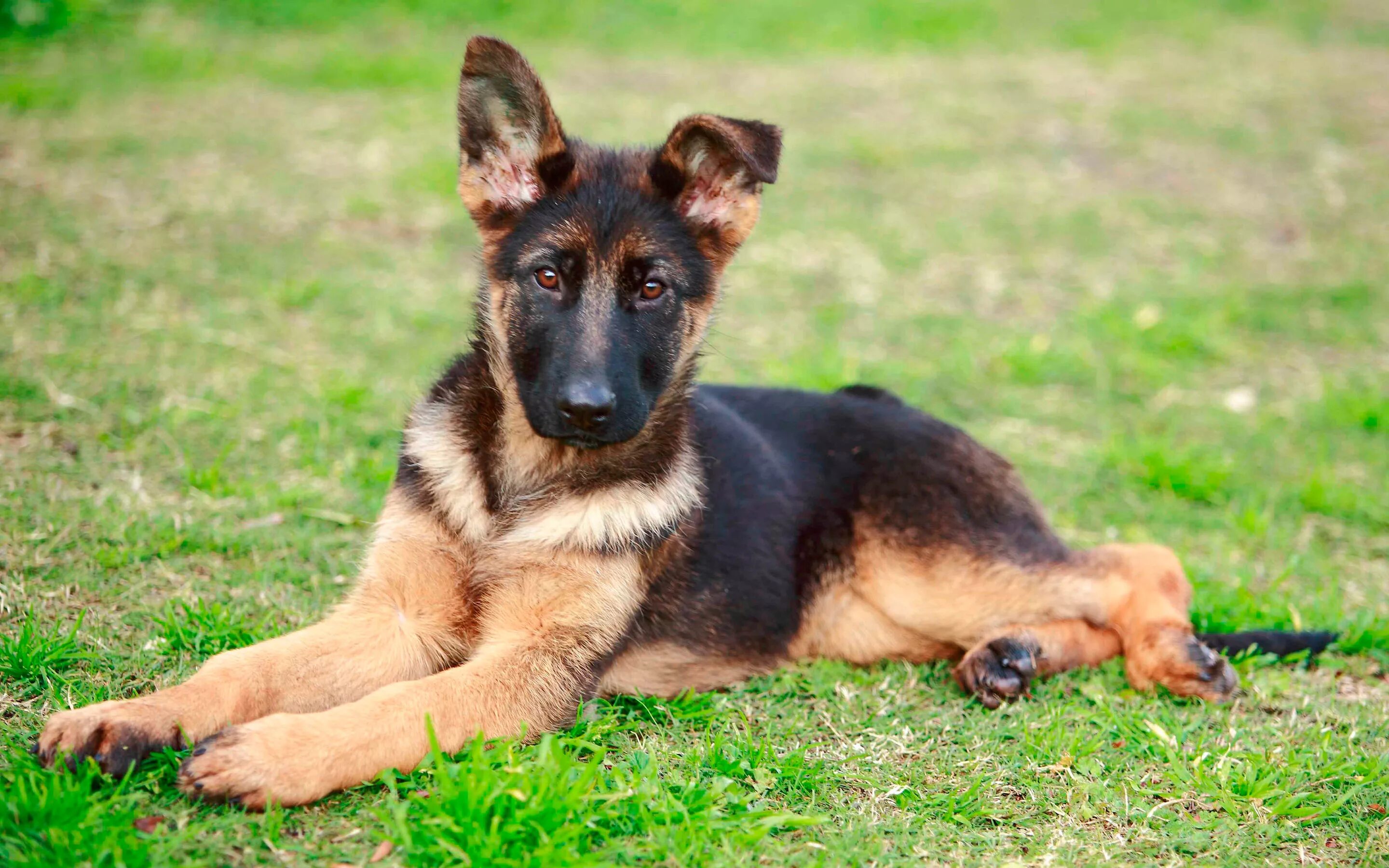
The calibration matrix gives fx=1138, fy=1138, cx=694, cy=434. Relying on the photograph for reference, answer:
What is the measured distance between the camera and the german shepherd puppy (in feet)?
12.5

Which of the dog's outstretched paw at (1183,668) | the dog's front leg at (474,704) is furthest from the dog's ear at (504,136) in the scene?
the dog's outstretched paw at (1183,668)

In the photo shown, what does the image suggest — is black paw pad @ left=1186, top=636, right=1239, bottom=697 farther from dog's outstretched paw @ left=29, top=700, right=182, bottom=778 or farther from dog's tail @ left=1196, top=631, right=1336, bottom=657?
dog's outstretched paw @ left=29, top=700, right=182, bottom=778

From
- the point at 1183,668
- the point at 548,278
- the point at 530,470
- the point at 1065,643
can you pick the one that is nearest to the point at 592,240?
the point at 548,278

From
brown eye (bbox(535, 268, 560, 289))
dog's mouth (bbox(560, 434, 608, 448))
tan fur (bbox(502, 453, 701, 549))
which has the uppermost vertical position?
brown eye (bbox(535, 268, 560, 289))

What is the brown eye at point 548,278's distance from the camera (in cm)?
430

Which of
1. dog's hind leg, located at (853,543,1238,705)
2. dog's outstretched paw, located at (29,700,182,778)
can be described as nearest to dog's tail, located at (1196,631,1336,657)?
dog's hind leg, located at (853,543,1238,705)

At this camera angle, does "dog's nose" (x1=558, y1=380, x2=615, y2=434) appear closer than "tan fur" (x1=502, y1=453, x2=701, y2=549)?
Yes

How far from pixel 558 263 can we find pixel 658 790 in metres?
1.93

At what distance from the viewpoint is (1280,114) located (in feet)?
47.6

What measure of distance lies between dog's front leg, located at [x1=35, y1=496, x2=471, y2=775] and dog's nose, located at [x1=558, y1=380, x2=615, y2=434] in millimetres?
737

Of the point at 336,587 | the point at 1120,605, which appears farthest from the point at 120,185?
the point at 1120,605

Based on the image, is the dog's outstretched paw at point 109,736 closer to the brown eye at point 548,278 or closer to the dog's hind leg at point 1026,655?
the brown eye at point 548,278

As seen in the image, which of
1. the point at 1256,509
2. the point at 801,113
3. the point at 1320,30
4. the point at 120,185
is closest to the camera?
the point at 1256,509

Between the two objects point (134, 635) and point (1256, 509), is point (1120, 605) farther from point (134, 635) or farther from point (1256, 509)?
point (134, 635)
